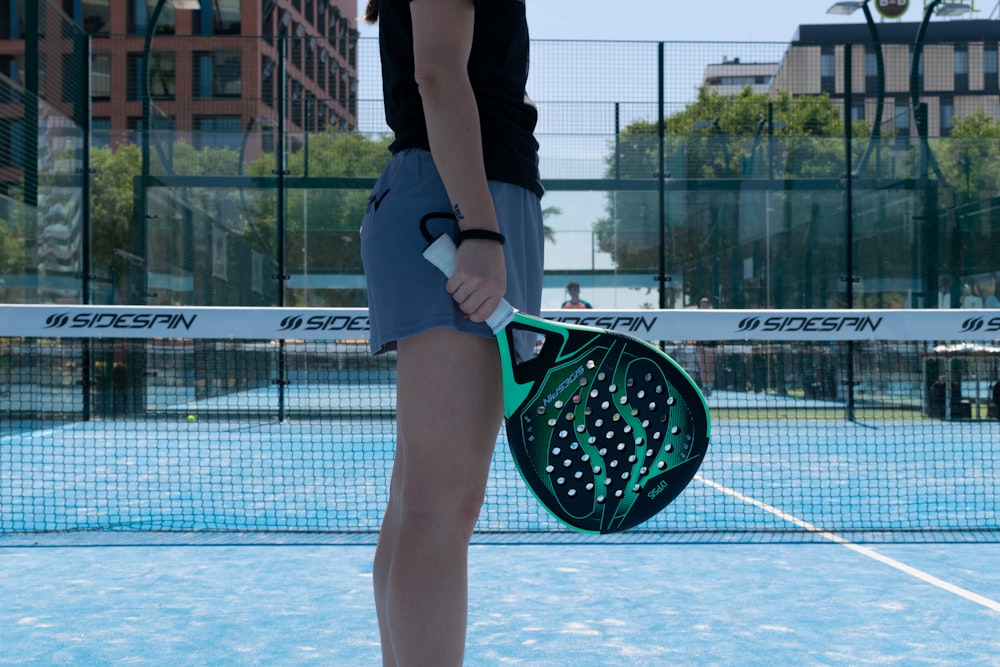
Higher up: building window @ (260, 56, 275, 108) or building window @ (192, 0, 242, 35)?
building window @ (192, 0, 242, 35)

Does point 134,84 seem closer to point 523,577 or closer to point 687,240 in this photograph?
point 687,240

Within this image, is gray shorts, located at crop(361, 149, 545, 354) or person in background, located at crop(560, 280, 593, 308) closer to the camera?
gray shorts, located at crop(361, 149, 545, 354)

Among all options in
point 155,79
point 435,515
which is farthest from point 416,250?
point 155,79

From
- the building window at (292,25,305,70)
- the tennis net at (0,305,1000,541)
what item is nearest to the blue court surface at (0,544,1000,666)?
the tennis net at (0,305,1000,541)

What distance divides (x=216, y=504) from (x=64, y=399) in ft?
20.6

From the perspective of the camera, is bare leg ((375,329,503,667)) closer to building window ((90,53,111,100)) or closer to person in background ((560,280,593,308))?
person in background ((560,280,593,308))

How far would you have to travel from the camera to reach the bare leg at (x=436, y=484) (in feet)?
5.86

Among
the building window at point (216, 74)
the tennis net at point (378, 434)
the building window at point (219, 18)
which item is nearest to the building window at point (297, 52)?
the building window at point (216, 74)

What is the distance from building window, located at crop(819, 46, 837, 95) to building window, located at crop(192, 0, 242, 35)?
73.5ft

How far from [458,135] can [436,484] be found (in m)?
0.59

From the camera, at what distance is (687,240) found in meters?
12.9

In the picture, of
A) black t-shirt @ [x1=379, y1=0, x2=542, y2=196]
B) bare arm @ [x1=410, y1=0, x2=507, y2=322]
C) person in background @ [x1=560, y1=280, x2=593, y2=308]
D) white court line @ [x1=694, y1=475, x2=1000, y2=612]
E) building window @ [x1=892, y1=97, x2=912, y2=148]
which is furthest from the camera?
building window @ [x1=892, y1=97, x2=912, y2=148]

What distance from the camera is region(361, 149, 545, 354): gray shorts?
71.5 inches

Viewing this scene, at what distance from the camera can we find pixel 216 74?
1389cm
